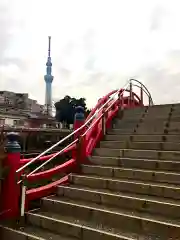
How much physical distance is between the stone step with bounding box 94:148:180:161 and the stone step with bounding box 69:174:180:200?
36.0 inches

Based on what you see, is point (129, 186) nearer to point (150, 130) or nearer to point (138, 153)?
point (138, 153)

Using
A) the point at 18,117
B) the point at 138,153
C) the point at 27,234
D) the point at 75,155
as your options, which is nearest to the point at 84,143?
the point at 75,155

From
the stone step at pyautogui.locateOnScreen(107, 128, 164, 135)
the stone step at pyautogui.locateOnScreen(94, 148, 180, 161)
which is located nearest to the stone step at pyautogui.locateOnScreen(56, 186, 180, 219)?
the stone step at pyautogui.locateOnScreen(94, 148, 180, 161)

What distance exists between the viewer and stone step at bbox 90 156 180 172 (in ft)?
18.1

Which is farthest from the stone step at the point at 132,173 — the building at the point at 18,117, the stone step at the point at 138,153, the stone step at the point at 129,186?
the building at the point at 18,117

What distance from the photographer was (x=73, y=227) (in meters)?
4.32

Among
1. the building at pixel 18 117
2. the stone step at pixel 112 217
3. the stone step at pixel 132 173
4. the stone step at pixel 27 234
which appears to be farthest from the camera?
the building at pixel 18 117

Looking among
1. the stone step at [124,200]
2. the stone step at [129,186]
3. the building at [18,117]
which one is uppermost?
the building at [18,117]

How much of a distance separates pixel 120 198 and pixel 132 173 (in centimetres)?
84

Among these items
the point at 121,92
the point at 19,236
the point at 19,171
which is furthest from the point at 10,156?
the point at 121,92

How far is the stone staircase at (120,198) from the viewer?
13.6 feet

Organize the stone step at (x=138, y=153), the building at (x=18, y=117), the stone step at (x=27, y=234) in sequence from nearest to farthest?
the stone step at (x=27, y=234) < the stone step at (x=138, y=153) < the building at (x=18, y=117)

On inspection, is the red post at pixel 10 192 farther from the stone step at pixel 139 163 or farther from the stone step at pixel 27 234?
the stone step at pixel 139 163

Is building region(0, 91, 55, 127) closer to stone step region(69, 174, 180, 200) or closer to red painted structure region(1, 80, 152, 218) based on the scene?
red painted structure region(1, 80, 152, 218)
